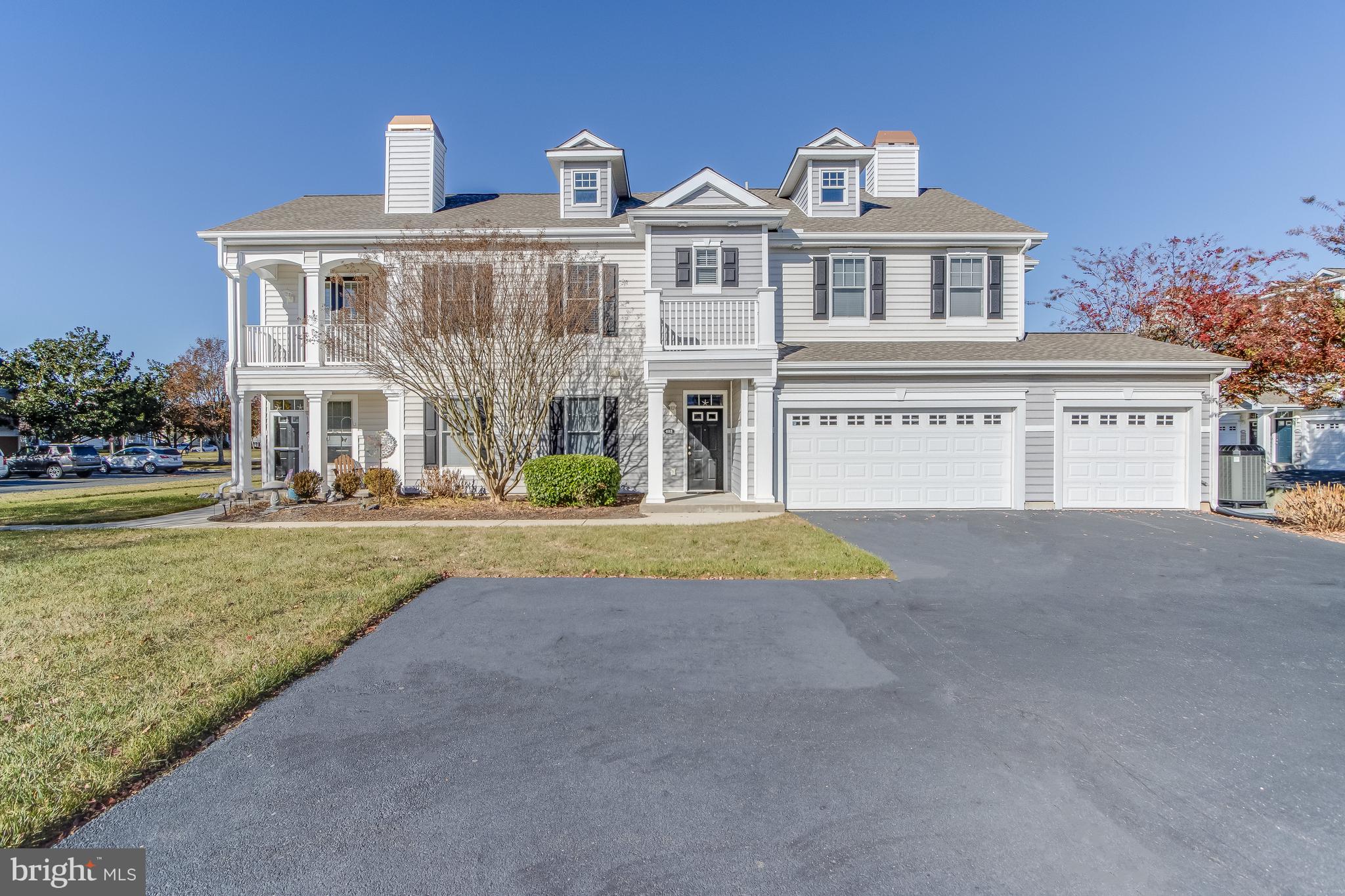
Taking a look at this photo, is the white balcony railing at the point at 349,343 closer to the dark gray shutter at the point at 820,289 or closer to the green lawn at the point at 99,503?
the green lawn at the point at 99,503

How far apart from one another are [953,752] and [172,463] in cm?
3834

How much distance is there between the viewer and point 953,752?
317 centimetres

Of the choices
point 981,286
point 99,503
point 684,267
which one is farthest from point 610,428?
point 99,503

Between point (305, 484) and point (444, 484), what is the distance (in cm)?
315

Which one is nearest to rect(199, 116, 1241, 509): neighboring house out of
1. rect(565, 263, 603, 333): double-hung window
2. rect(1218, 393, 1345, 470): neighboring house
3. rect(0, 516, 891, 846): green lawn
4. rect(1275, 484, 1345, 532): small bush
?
rect(565, 263, 603, 333): double-hung window

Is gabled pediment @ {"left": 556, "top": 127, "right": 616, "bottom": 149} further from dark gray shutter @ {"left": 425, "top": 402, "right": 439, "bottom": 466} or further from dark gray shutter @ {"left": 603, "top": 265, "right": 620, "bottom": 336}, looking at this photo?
dark gray shutter @ {"left": 425, "top": 402, "right": 439, "bottom": 466}

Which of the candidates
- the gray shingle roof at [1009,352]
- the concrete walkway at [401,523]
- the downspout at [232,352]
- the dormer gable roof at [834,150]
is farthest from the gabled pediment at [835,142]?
the downspout at [232,352]

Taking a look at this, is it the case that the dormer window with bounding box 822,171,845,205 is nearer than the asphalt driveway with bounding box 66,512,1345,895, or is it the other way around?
the asphalt driveway with bounding box 66,512,1345,895

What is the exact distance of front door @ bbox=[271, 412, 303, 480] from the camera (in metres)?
15.0

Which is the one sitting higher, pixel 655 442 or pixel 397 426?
pixel 397 426

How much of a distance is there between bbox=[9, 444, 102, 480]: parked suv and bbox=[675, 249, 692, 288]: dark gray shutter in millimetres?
30960

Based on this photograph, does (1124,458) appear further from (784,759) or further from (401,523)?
(401,523)

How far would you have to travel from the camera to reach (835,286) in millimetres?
13992

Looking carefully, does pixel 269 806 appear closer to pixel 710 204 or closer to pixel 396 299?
pixel 396 299
